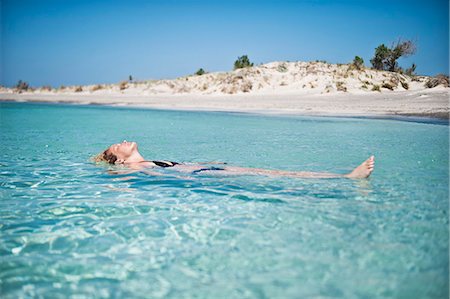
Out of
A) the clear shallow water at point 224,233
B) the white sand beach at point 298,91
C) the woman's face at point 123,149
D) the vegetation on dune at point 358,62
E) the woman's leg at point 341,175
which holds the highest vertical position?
the vegetation on dune at point 358,62

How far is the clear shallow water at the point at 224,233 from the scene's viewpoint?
216cm

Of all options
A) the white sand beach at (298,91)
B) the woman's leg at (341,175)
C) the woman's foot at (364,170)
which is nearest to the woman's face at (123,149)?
the woman's leg at (341,175)

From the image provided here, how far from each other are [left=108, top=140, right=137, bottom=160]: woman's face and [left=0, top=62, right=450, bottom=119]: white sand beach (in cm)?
1135

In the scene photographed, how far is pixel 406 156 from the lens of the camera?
20.8 feet

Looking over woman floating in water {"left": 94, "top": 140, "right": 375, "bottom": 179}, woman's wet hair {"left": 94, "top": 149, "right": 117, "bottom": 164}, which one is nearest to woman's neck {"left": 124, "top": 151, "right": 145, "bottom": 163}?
woman floating in water {"left": 94, "top": 140, "right": 375, "bottom": 179}

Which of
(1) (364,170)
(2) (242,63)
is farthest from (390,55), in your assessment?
(1) (364,170)

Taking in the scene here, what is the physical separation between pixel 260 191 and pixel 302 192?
0.52 metres

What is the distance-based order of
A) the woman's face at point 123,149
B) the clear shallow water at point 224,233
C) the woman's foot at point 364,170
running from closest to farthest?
1. the clear shallow water at point 224,233
2. the woman's foot at point 364,170
3. the woman's face at point 123,149

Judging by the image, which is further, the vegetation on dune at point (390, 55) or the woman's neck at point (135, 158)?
the vegetation on dune at point (390, 55)

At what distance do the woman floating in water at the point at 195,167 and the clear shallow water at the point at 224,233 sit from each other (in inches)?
5.5

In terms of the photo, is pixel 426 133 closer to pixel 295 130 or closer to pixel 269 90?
pixel 295 130

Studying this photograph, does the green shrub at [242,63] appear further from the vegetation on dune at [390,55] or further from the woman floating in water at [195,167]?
the woman floating in water at [195,167]

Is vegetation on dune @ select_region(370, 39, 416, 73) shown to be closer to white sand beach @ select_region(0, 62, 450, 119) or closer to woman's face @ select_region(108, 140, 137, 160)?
white sand beach @ select_region(0, 62, 450, 119)

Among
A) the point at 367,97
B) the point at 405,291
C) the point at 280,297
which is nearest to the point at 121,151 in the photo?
the point at 280,297
